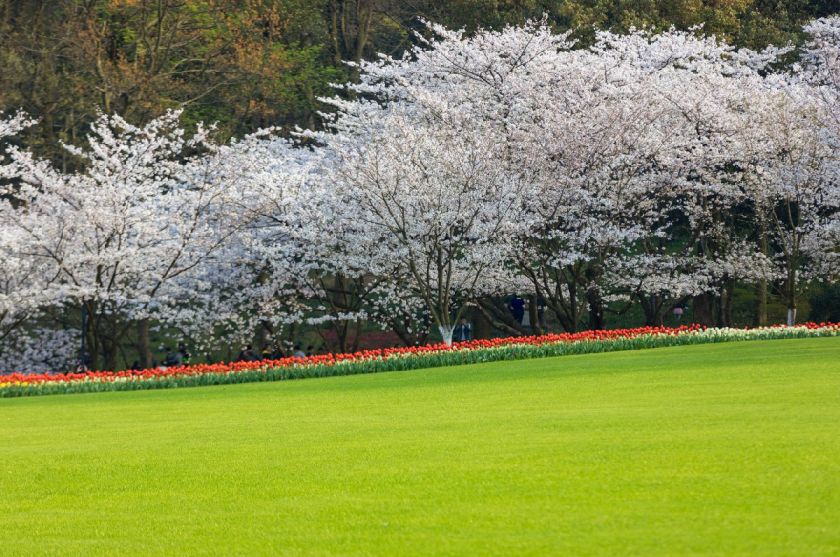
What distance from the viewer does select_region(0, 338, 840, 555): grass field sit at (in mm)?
6996

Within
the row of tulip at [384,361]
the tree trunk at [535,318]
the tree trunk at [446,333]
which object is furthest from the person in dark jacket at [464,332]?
the row of tulip at [384,361]

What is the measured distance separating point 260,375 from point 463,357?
11.0ft

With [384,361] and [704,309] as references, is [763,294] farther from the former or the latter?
[384,361]

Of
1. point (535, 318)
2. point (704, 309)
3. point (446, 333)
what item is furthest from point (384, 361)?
point (704, 309)

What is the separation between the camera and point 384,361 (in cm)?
2042

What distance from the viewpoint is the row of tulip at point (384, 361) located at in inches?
791

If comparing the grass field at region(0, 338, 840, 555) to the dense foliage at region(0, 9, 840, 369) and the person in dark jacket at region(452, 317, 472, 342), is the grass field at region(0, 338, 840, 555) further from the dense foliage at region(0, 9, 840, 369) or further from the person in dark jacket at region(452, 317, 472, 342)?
the person in dark jacket at region(452, 317, 472, 342)

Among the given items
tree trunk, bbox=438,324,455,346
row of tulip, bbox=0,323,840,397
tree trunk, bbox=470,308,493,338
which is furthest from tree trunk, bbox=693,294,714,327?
tree trunk, bbox=438,324,455,346

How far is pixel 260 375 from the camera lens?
20.1 m

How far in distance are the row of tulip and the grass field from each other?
4.61m

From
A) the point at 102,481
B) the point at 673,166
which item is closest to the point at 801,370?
the point at 102,481

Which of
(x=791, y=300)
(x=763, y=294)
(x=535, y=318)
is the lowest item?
(x=535, y=318)

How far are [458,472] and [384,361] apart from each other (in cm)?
1156

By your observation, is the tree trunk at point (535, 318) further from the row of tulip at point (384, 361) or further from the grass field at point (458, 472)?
the grass field at point (458, 472)
